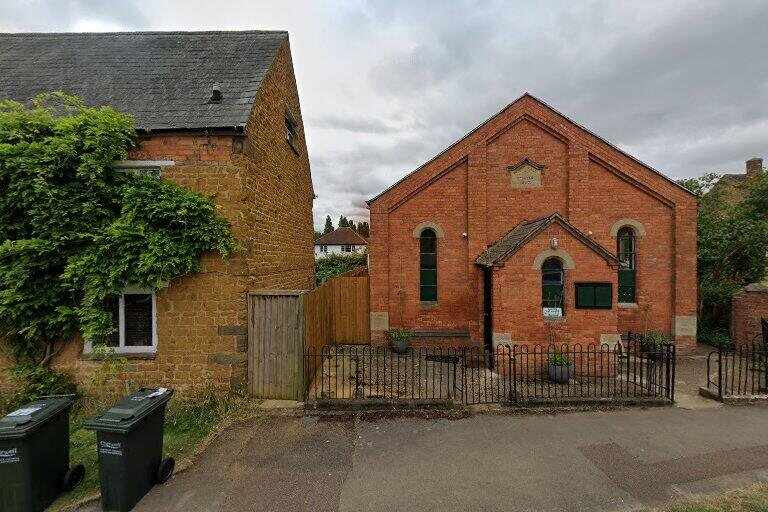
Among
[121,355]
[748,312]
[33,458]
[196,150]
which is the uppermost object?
[196,150]

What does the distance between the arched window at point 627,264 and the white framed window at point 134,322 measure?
46.6 ft

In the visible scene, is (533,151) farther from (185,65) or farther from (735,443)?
(185,65)

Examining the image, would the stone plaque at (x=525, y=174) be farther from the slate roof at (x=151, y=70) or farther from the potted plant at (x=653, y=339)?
the slate roof at (x=151, y=70)

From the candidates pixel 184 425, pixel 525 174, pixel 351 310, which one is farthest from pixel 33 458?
pixel 525 174

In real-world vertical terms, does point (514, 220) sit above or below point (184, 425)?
above

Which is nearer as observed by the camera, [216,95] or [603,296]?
[216,95]

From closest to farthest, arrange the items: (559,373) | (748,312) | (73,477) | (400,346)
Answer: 1. (73,477)
2. (559,373)
3. (748,312)
4. (400,346)

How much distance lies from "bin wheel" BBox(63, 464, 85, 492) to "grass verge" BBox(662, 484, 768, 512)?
7.91m

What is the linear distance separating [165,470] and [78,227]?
4.95m

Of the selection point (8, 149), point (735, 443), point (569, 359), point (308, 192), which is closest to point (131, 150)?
point (8, 149)

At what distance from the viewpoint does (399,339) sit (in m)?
10.8

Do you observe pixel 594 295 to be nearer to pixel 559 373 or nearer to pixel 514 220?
pixel 559 373

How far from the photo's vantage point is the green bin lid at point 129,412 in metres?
3.88


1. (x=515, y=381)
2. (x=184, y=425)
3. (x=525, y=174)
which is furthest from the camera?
(x=525, y=174)
